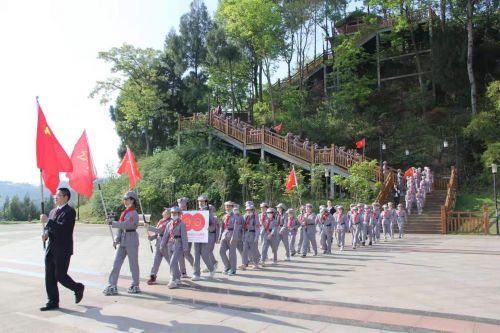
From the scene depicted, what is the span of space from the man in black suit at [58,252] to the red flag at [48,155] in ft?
4.56

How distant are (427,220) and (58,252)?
20034 millimetres

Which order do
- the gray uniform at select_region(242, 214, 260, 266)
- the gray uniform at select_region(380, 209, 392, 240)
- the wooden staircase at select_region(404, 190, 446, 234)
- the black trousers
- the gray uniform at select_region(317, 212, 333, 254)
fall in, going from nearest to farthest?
the black trousers → the gray uniform at select_region(242, 214, 260, 266) → the gray uniform at select_region(317, 212, 333, 254) → the gray uniform at select_region(380, 209, 392, 240) → the wooden staircase at select_region(404, 190, 446, 234)

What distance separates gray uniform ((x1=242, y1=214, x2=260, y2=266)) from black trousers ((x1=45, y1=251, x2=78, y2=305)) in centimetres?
502

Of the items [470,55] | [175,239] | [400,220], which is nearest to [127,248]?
[175,239]

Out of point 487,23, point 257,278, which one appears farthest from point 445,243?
point 487,23

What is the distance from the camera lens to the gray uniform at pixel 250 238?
38.8ft

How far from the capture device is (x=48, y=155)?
362 inches

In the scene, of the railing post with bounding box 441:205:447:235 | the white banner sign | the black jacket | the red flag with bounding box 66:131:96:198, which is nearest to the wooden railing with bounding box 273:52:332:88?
the railing post with bounding box 441:205:447:235

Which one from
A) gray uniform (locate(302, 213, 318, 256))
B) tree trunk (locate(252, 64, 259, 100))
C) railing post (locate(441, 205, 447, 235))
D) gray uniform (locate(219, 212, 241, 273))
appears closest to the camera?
gray uniform (locate(219, 212, 241, 273))

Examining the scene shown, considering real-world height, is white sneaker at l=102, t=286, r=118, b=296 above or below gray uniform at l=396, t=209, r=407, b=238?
below

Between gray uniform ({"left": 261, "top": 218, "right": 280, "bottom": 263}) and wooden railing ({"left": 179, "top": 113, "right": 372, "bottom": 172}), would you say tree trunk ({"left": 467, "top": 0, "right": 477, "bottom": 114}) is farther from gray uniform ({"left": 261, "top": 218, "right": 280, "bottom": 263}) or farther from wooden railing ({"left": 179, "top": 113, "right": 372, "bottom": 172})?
gray uniform ({"left": 261, "top": 218, "right": 280, "bottom": 263})

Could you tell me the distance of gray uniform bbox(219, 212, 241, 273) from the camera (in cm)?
1106

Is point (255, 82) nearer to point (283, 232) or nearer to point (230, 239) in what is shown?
point (283, 232)

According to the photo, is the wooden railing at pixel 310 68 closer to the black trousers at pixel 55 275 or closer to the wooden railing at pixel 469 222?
the wooden railing at pixel 469 222
